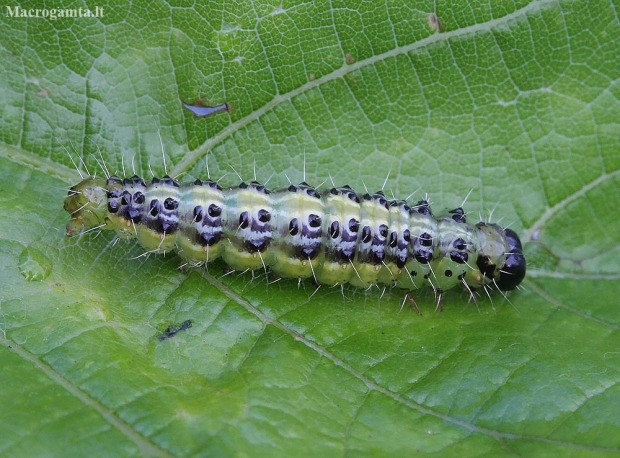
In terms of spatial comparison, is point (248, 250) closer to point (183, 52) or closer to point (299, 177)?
point (299, 177)

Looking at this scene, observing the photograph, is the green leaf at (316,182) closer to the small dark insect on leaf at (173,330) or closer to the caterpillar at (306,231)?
the small dark insect on leaf at (173,330)

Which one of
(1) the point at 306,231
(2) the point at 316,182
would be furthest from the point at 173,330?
(2) the point at 316,182

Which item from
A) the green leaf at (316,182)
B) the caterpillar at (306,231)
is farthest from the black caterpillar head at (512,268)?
the green leaf at (316,182)

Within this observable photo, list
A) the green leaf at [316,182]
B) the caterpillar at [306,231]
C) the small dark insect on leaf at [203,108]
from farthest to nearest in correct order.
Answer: the small dark insect on leaf at [203,108] < the caterpillar at [306,231] < the green leaf at [316,182]

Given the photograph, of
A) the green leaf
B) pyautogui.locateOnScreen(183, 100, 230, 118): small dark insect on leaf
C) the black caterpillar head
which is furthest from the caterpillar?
pyautogui.locateOnScreen(183, 100, 230, 118): small dark insect on leaf

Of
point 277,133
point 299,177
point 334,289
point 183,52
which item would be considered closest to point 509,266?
point 334,289

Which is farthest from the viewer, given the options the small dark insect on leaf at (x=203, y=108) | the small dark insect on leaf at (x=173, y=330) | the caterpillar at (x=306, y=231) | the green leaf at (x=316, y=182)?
the small dark insect on leaf at (x=203, y=108)
